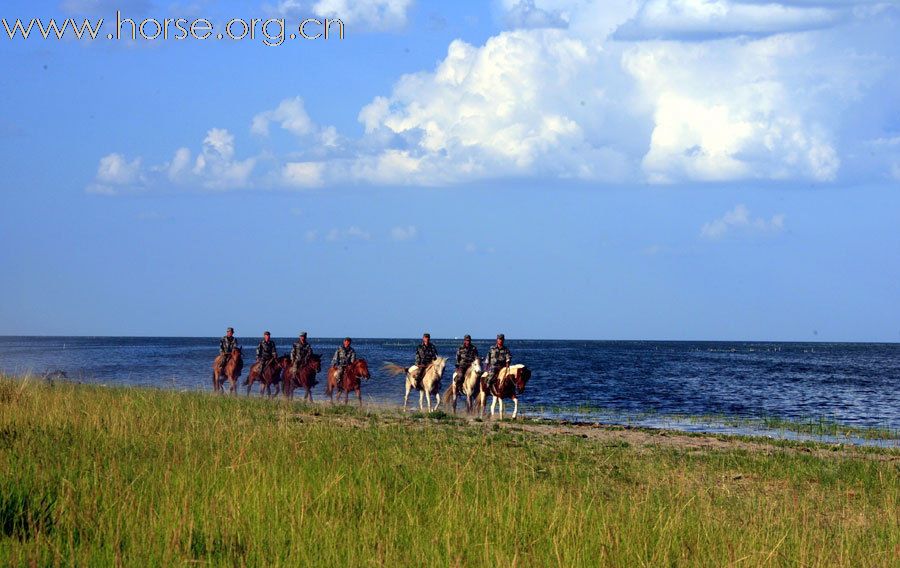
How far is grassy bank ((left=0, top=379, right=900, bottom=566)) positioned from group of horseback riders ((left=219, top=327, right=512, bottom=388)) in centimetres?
1211

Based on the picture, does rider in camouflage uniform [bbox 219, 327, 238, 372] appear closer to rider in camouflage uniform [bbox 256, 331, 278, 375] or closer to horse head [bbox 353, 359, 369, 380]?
rider in camouflage uniform [bbox 256, 331, 278, 375]

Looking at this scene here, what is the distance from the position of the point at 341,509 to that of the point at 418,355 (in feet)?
66.2

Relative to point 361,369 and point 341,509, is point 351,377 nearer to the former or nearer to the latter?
point 361,369

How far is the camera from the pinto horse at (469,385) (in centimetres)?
2623

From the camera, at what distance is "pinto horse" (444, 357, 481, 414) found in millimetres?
26234

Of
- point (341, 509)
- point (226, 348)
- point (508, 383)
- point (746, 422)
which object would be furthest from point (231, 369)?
point (341, 509)

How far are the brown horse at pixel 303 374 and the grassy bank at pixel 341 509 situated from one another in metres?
16.0

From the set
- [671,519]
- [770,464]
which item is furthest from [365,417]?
[671,519]

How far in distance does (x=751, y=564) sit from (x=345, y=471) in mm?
4477

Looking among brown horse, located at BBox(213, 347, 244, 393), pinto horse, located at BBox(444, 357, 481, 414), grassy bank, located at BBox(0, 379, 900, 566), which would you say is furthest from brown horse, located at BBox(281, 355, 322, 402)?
grassy bank, located at BBox(0, 379, 900, 566)

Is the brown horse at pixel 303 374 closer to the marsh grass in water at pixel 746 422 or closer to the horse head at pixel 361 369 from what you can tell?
the horse head at pixel 361 369

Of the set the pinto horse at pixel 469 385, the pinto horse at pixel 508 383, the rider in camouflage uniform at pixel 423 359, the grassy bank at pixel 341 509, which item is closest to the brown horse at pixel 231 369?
the rider in camouflage uniform at pixel 423 359

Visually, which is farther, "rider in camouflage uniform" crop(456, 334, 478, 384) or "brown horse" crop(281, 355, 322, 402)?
"brown horse" crop(281, 355, 322, 402)

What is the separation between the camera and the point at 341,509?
8414mm
